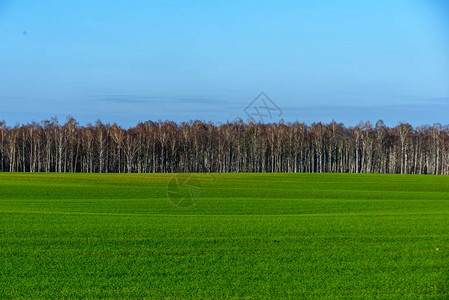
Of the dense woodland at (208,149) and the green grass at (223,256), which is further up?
the dense woodland at (208,149)

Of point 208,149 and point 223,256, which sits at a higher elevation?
point 208,149

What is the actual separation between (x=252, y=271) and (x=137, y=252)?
13.9 feet

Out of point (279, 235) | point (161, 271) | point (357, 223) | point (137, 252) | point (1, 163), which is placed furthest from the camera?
point (1, 163)

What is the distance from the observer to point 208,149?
111 metres

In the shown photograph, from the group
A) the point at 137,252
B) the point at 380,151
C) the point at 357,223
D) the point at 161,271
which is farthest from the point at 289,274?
the point at 380,151

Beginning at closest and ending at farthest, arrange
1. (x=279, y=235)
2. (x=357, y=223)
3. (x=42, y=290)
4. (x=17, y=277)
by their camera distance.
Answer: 1. (x=42, y=290)
2. (x=17, y=277)
3. (x=279, y=235)
4. (x=357, y=223)

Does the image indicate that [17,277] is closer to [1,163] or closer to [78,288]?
[78,288]

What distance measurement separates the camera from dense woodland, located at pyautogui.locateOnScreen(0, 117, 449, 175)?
110 meters

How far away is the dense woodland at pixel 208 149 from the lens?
110m

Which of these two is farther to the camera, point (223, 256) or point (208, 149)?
point (208, 149)

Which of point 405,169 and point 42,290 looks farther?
point 405,169

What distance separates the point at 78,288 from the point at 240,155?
103 meters

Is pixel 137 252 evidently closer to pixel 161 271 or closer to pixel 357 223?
pixel 161 271

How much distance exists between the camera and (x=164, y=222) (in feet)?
73.0
